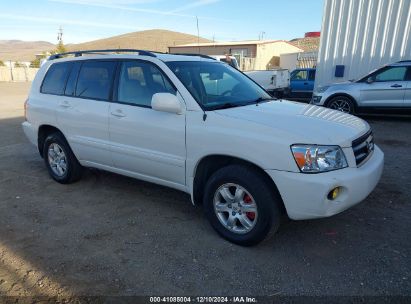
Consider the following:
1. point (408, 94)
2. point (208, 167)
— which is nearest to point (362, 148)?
point (208, 167)

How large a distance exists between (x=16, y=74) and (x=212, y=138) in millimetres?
38629

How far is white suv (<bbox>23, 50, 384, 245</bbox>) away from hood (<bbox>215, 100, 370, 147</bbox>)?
0.4 inches

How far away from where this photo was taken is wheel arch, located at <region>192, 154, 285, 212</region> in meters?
3.28

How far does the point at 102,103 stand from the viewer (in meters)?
4.32

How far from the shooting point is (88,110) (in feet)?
14.6

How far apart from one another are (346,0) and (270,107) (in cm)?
1035

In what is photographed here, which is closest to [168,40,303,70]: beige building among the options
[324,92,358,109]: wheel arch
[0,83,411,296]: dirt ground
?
[324,92,358,109]: wheel arch

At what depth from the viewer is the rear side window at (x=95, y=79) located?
4.35 metres

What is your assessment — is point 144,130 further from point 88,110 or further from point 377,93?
point 377,93

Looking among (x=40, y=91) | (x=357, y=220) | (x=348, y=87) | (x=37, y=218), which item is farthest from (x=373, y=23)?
(x=37, y=218)

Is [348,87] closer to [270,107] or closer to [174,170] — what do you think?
[270,107]

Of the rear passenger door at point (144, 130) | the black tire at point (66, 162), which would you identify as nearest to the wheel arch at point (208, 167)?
the rear passenger door at point (144, 130)

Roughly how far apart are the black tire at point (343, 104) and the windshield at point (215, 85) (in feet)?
21.5

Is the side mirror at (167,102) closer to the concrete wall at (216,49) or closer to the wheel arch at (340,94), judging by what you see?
the wheel arch at (340,94)
